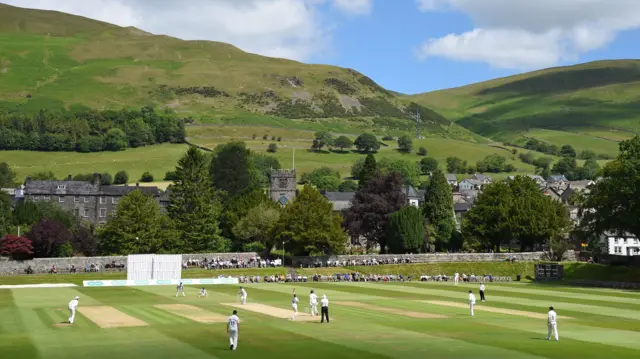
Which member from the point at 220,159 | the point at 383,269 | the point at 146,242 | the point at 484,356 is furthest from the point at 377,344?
the point at 220,159

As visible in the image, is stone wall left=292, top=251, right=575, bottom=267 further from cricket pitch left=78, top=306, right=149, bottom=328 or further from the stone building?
the stone building

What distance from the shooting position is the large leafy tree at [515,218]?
397 ft

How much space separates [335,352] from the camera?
36062 mm

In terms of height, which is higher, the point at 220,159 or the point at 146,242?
the point at 220,159

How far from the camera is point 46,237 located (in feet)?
354

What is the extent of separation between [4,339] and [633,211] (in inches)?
3011

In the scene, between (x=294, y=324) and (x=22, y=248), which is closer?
(x=294, y=324)

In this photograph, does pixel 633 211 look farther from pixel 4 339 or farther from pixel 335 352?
pixel 4 339

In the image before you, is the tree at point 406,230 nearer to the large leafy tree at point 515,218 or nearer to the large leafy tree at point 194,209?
the large leafy tree at point 515,218

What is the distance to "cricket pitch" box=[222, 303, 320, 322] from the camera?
50737 mm

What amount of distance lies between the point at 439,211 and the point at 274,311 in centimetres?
8602

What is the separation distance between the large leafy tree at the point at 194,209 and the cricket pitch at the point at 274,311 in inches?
2301

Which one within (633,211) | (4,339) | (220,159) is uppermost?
(220,159)

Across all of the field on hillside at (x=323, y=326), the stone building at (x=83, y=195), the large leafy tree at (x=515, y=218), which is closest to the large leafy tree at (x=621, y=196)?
the large leafy tree at (x=515, y=218)
